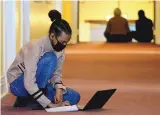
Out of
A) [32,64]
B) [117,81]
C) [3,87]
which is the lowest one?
[117,81]

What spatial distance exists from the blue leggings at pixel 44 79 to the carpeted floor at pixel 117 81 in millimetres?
138

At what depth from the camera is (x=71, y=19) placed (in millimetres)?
11656

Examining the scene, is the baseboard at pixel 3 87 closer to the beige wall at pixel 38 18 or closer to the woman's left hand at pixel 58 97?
the woman's left hand at pixel 58 97

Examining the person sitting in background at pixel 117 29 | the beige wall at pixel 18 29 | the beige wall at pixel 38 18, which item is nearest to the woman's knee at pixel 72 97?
the beige wall at pixel 18 29

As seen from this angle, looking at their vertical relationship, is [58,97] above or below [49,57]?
below

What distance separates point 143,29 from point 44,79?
9.65 m

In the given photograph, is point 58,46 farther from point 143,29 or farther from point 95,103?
point 143,29

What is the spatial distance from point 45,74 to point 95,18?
1199 centimetres

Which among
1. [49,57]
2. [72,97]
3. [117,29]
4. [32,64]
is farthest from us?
[117,29]

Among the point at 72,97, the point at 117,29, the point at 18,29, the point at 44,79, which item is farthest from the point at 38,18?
the point at 117,29

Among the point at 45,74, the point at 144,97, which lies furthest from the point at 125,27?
the point at 45,74

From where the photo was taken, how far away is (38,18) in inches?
263

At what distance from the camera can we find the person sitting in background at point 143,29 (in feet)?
40.6

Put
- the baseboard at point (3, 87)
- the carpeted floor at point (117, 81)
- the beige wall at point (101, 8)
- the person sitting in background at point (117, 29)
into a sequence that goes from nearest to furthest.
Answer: the carpeted floor at point (117, 81), the baseboard at point (3, 87), the person sitting in background at point (117, 29), the beige wall at point (101, 8)
